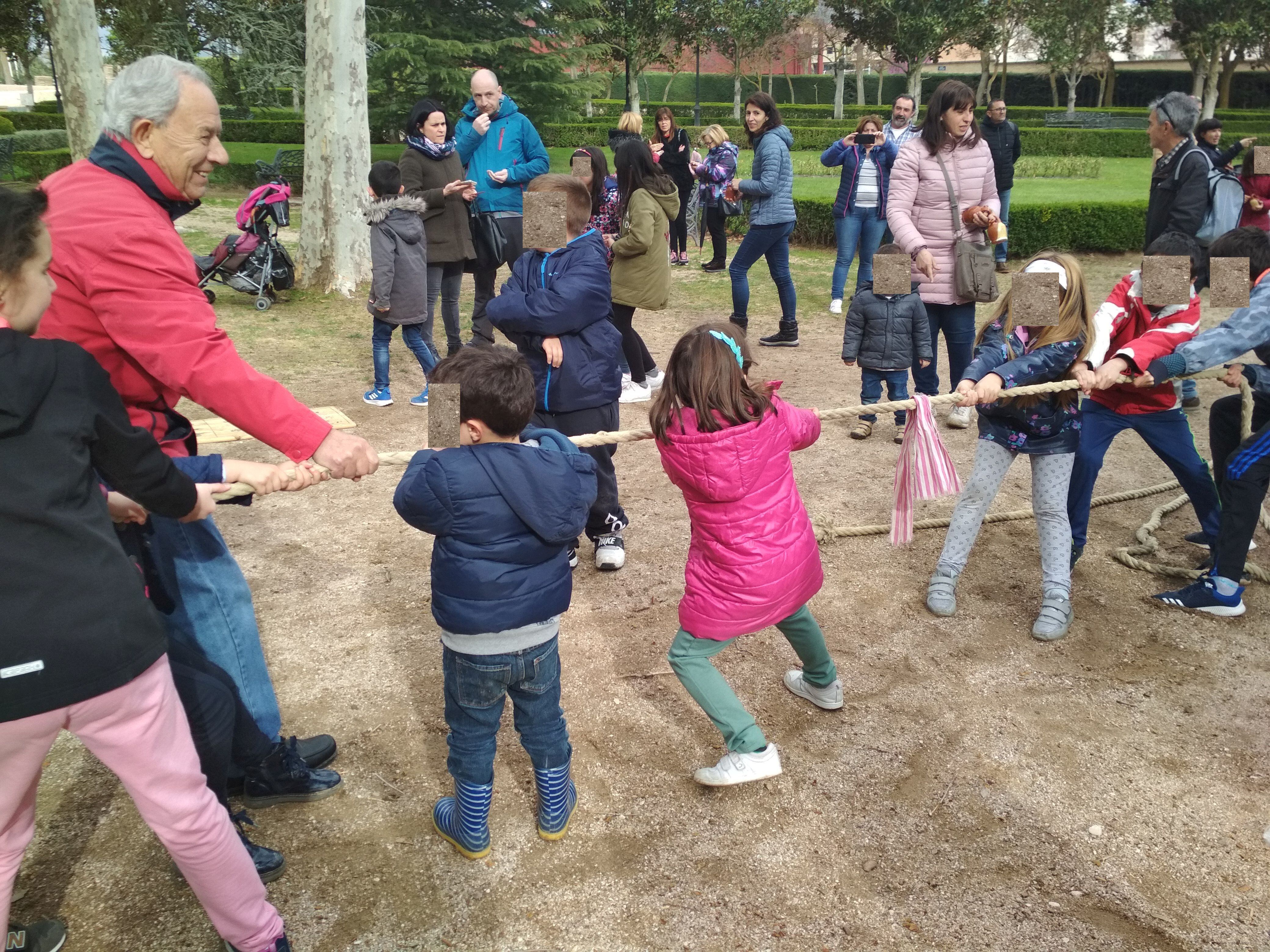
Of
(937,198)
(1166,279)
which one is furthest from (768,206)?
(1166,279)

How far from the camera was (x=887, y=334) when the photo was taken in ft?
20.3

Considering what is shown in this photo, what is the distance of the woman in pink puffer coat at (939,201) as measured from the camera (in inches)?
236

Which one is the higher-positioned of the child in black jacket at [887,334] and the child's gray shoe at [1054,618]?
the child in black jacket at [887,334]

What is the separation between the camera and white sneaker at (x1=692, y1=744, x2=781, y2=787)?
3.21m

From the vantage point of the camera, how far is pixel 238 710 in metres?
2.87

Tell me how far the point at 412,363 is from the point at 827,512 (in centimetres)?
433

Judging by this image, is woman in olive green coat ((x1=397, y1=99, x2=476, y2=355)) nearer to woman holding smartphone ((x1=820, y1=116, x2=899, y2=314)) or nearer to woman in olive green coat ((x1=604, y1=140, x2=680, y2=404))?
woman in olive green coat ((x1=604, y1=140, x2=680, y2=404))

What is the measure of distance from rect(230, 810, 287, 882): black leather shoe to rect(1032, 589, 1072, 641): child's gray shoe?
303cm

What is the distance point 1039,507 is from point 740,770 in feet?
6.29

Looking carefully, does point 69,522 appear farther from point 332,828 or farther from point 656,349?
point 656,349

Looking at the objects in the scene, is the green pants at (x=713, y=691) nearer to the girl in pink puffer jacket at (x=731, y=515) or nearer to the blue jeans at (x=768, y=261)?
the girl in pink puffer jacket at (x=731, y=515)

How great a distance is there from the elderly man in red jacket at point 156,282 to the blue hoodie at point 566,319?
171 cm

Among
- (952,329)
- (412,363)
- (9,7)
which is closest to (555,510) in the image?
(952,329)

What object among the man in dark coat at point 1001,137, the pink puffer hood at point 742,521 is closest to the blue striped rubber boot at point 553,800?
the pink puffer hood at point 742,521
